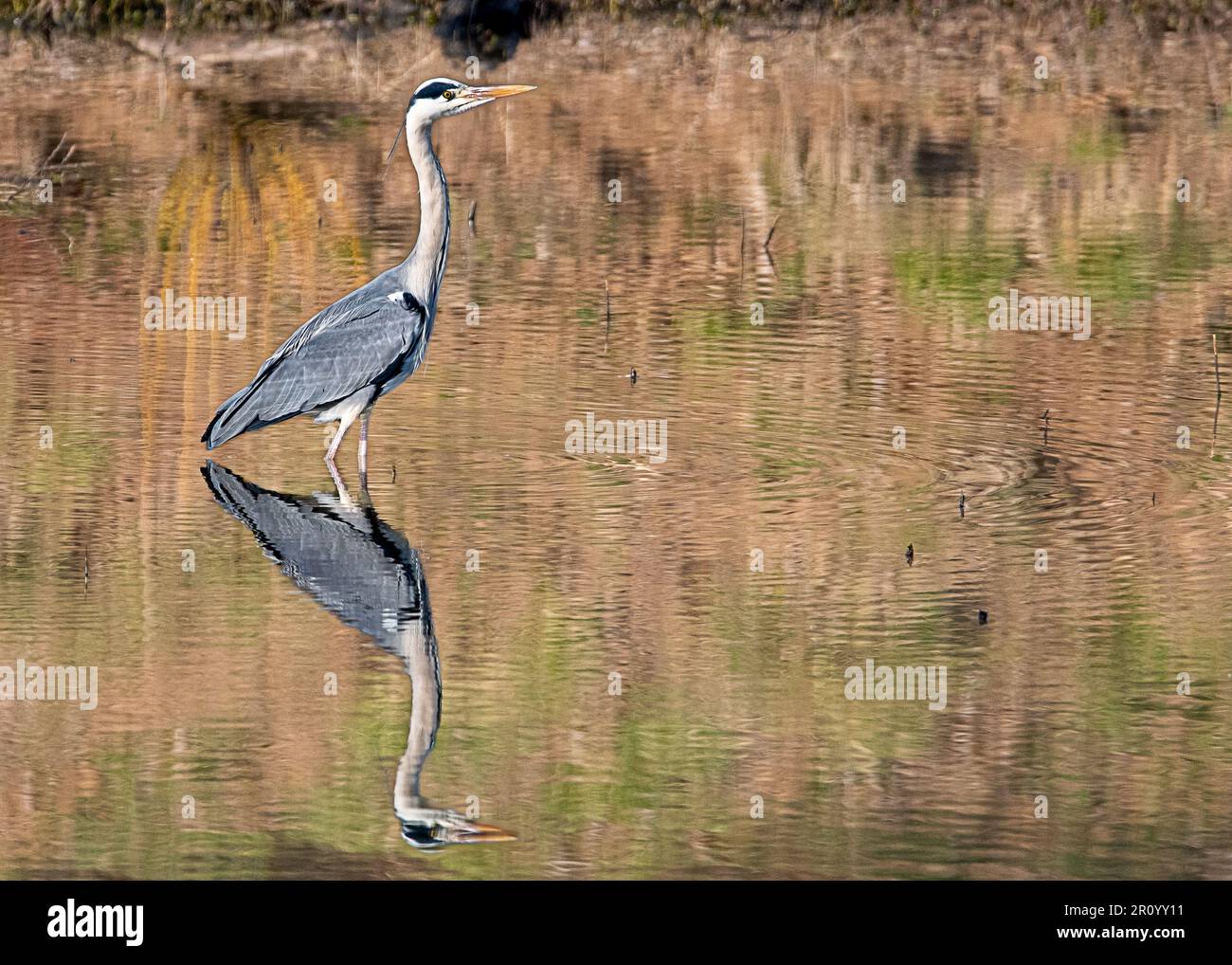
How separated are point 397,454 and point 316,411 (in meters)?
0.45

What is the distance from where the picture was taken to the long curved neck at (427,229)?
11258 millimetres

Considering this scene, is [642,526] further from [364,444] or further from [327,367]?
[327,367]

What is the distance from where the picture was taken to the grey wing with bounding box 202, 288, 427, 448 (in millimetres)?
10914

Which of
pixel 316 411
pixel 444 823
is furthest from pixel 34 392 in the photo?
pixel 444 823
